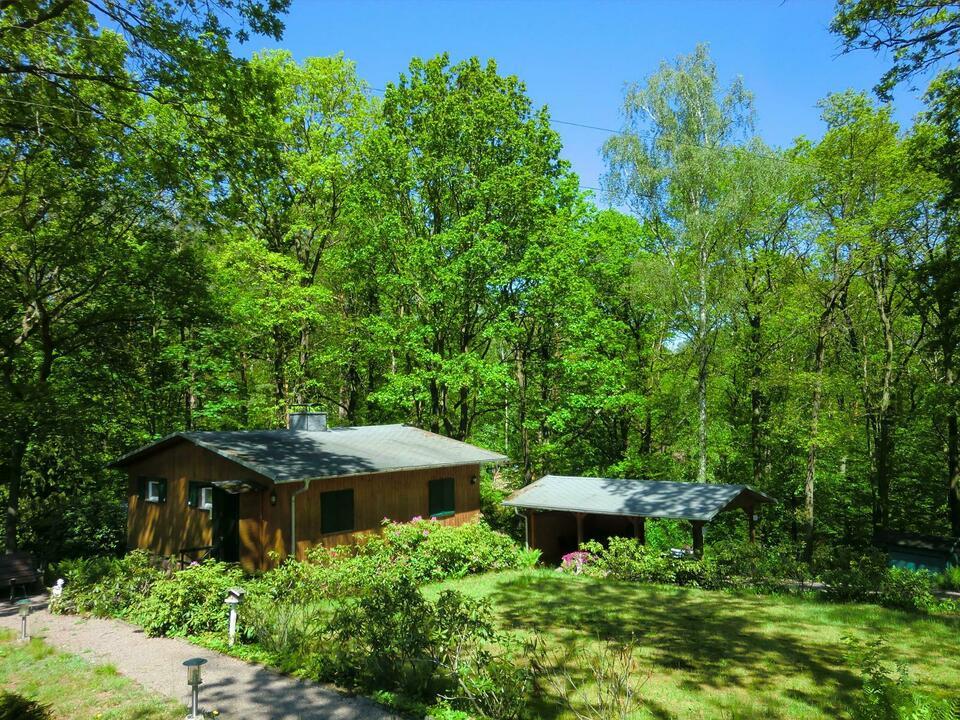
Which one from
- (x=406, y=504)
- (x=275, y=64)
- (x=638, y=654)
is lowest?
(x=638, y=654)

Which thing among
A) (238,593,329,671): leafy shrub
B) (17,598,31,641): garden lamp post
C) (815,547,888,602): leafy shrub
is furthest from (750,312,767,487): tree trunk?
(17,598,31,641): garden lamp post

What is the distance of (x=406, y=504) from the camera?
59.8 ft

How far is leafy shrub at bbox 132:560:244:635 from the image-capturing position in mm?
10117

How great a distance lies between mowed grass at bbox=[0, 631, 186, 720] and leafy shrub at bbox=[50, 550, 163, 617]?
208 centimetres

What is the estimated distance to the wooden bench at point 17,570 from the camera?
13.2m

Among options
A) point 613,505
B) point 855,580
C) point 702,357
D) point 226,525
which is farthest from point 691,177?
point 226,525

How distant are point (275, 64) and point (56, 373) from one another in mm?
15447

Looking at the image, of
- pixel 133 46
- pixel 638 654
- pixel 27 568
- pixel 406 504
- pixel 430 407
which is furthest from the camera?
pixel 430 407

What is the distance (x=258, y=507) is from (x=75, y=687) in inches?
284

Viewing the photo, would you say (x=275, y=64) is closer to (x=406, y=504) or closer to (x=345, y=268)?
(x=345, y=268)

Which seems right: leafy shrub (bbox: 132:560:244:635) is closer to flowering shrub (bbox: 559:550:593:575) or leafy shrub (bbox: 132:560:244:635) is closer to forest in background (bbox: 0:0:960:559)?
forest in background (bbox: 0:0:960:559)

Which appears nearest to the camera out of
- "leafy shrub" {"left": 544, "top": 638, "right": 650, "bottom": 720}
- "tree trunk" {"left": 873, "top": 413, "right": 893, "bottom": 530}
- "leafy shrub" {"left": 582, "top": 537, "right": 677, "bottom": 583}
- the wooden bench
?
"leafy shrub" {"left": 544, "top": 638, "right": 650, "bottom": 720}

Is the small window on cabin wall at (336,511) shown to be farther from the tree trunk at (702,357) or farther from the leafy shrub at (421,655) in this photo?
the tree trunk at (702,357)

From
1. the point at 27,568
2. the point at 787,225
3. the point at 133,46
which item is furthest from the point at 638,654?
the point at 787,225
